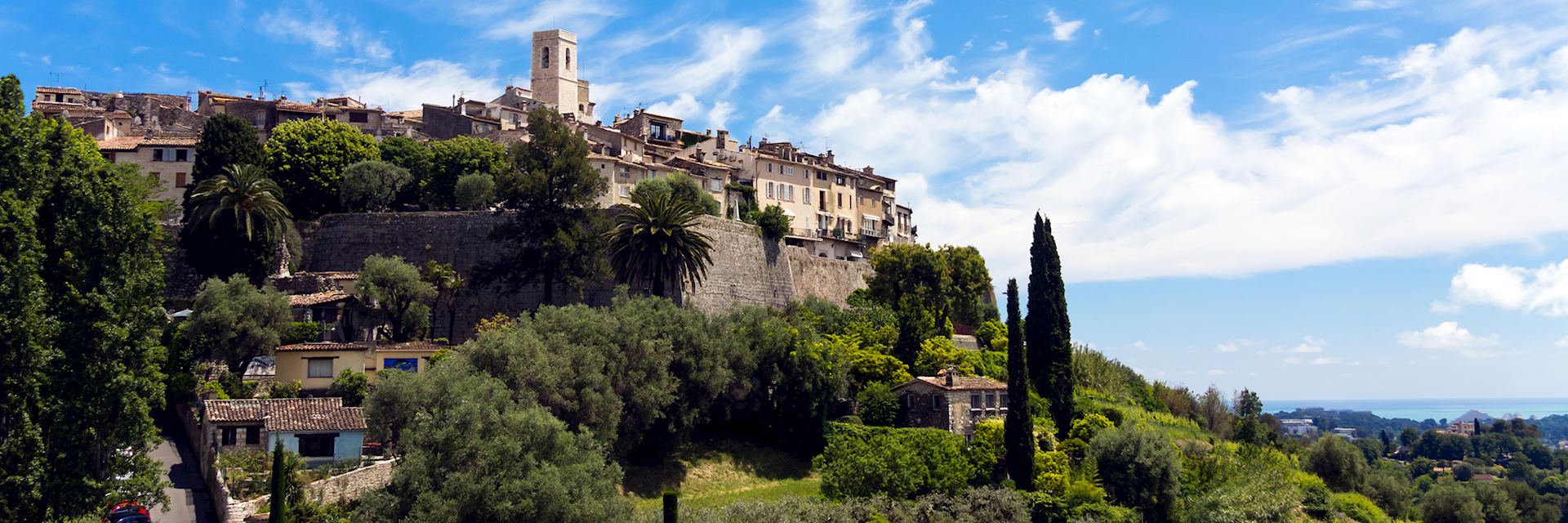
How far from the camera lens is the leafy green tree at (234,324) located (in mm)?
51375

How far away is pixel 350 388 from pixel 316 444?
6.93 metres

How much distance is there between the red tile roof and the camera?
4147 centimetres

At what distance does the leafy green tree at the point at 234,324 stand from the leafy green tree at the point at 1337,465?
5333cm

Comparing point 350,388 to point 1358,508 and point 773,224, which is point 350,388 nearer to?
point 773,224

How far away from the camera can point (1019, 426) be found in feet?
167

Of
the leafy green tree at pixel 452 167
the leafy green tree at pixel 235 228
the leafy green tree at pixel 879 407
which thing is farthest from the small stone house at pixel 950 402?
the leafy green tree at pixel 452 167

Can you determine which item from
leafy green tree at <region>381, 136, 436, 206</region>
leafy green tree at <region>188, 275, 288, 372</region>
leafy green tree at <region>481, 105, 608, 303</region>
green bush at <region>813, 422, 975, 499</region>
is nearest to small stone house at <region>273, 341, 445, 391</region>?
leafy green tree at <region>188, 275, 288, 372</region>

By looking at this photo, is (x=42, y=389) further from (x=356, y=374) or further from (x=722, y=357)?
(x=722, y=357)

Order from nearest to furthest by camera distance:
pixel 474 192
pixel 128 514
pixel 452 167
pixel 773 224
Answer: pixel 128 514, pixel 474 192, pixel 773 224, pixel 452 167

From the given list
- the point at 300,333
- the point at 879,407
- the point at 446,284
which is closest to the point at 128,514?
the point at 300,333

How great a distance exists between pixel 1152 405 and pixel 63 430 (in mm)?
54347

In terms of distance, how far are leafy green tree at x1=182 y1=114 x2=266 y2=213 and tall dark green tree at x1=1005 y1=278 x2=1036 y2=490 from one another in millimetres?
38795

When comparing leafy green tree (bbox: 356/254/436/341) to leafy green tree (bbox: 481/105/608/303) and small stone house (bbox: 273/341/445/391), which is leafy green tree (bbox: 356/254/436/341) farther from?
small stone house (bbox: 273/341/445/391)

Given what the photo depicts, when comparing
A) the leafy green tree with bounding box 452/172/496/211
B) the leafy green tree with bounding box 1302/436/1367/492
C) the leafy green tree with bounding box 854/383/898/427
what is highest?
the leafy green tree with bounding box 452/172/496/211
